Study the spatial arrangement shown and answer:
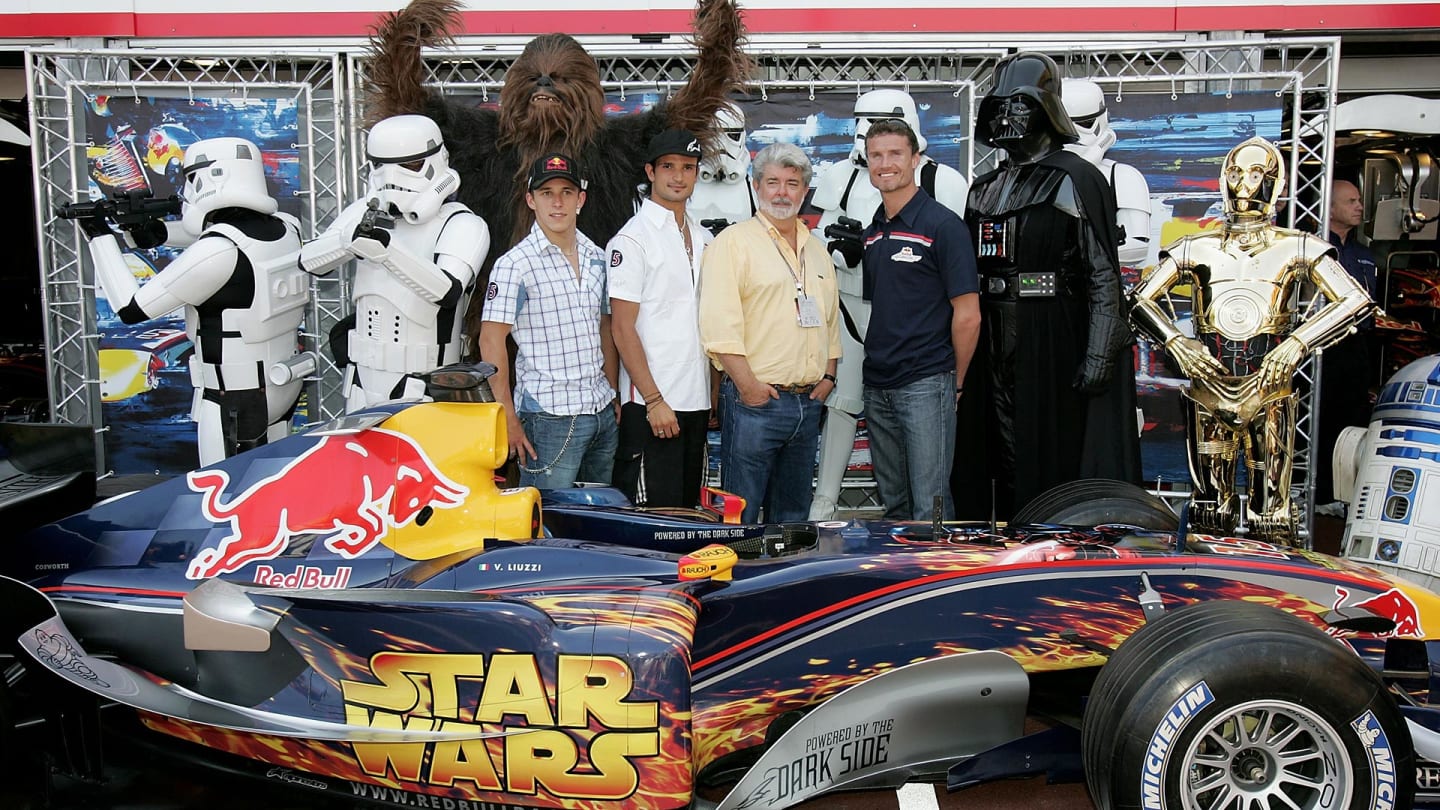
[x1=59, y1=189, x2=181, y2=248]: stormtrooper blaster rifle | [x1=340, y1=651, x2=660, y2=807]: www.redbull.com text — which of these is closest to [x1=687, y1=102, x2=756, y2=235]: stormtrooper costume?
[x1=59, y1=189, x2=181, y2=248]: stormtrooper blaster rifle

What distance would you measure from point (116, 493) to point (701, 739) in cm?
235

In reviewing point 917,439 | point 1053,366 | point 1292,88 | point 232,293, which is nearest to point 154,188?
point 232,293

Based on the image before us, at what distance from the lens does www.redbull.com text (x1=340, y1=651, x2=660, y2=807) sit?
2.82m

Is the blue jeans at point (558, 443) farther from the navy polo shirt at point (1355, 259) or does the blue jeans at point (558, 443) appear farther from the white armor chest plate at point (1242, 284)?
the navy polo shirt at point (1355, 259)

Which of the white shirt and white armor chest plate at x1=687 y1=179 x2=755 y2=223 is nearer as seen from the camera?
the white shirt

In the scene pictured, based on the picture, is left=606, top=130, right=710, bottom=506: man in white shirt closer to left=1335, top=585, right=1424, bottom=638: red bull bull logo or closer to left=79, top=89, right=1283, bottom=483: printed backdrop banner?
left=79, top=89, right=1283, bottom=483: printed backdrop banner

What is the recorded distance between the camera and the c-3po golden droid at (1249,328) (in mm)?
4715

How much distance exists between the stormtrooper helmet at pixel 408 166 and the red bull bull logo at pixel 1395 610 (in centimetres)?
398

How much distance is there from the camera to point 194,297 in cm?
508

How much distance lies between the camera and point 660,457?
4879mm

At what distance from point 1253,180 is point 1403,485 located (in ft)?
5.11

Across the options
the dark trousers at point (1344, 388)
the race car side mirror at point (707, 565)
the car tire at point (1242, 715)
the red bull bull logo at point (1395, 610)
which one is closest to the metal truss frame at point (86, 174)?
the race car side mirror at point (707, 565)

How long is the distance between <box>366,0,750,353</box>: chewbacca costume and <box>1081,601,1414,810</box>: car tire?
139 inches

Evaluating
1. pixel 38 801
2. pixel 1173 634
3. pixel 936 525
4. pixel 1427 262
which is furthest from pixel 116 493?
pixel 1427 262
